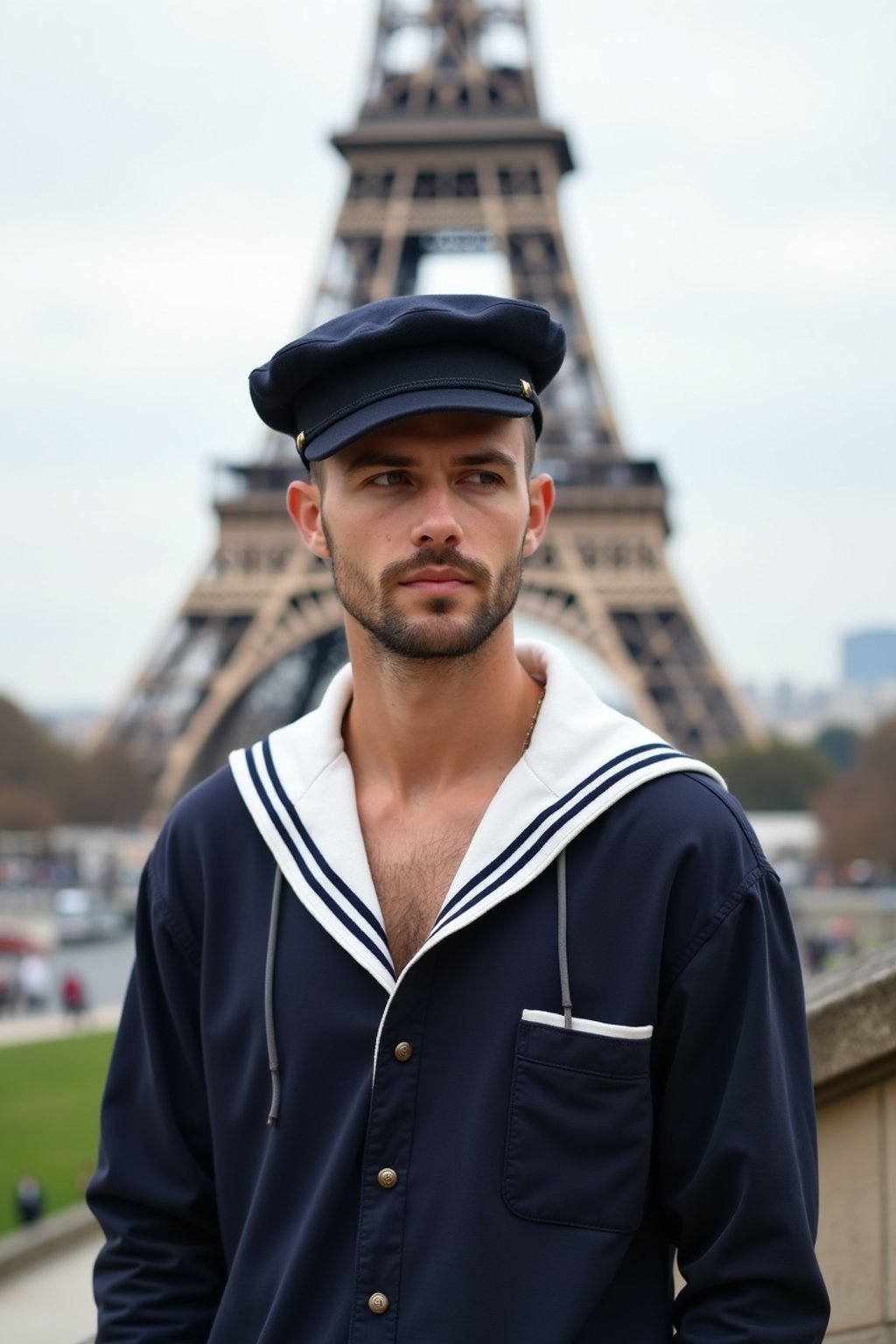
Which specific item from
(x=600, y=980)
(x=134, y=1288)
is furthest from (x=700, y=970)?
(x=134, y=1288)

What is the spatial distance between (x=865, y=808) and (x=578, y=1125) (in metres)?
41.2

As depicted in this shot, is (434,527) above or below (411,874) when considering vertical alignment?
above

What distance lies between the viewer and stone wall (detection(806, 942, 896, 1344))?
9.85 ft

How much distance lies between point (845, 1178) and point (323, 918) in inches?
52.7

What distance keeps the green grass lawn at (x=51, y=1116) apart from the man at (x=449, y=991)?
321 inches

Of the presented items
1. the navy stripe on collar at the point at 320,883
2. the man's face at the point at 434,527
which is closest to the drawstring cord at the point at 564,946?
the navy stripe on collar at the point at 320,883

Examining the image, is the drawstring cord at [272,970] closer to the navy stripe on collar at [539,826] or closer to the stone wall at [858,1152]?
the navy stripe on collar at [539,826]

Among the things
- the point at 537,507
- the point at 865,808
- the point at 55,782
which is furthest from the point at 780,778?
the point at 537,507

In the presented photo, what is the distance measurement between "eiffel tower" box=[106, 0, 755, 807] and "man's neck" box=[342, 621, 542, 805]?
30.5 meters

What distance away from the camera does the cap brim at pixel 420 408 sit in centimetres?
221

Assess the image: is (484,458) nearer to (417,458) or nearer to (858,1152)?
(417,458)

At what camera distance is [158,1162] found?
7.93 ft

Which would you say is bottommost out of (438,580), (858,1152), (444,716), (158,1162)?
(158,1162)

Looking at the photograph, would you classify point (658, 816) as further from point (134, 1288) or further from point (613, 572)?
point (613, 572)
